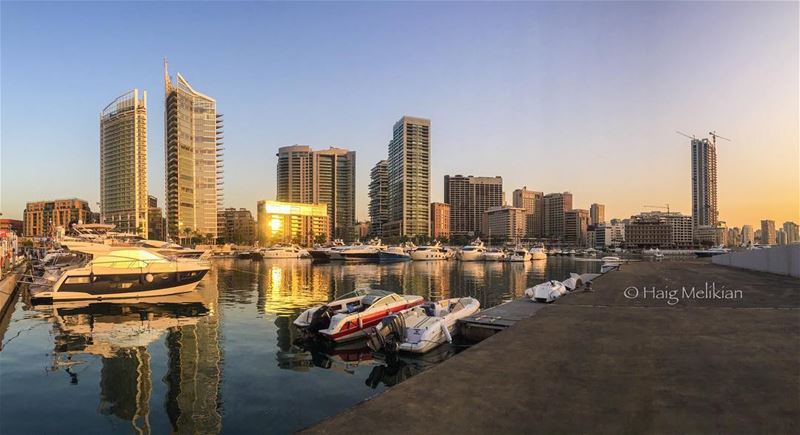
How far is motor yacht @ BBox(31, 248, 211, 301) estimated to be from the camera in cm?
3766

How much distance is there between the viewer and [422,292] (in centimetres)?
4781

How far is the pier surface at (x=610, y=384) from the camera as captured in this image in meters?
7.87

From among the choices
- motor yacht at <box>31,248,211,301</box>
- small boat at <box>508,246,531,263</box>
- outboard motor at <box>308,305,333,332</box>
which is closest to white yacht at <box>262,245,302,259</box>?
small boat at <box>508,246,531,263</box>

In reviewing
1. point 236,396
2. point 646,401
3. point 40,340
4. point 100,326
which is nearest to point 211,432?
point 236,396

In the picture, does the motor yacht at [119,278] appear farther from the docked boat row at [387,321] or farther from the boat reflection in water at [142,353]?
the docked boat row at [387,321]

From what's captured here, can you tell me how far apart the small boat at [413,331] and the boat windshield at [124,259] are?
29.0 metres

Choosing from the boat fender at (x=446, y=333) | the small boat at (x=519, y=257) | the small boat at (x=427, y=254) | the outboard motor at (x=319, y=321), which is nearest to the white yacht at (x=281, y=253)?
the small boat at (x=427, y=254)

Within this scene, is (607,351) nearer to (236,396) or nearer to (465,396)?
(465,396)

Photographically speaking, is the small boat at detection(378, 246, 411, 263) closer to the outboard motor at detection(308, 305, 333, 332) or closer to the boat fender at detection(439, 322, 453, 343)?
the outboard motor at detection(308, 305, 333, 332)

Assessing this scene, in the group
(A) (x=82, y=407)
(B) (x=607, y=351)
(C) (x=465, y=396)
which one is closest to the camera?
(C) (x=465, y=396)

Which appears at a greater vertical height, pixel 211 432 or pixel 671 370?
pixel 671 370

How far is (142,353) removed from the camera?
21.0 m

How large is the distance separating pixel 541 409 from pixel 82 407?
1390 centimetres

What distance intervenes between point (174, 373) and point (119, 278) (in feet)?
86.6
